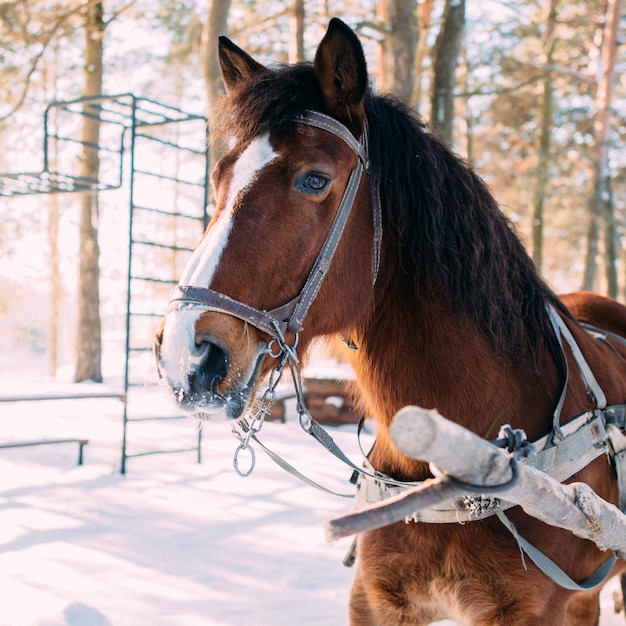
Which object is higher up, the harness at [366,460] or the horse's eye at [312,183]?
the horse's eye at [312,183]

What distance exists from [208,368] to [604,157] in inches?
569

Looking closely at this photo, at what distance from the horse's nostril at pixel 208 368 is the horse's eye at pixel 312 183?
0.54 m

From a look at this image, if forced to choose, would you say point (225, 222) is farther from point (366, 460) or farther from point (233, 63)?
point (366, 460)

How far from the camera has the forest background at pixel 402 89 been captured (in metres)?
10.1

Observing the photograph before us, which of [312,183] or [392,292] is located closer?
[312,183]

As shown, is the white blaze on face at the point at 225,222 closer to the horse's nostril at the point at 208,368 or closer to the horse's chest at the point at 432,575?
the horse's nostril at the point at 208,368

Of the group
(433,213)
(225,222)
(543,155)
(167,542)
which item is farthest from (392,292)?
(543,155)

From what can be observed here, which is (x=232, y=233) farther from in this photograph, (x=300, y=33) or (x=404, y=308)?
(x=300, y=33)

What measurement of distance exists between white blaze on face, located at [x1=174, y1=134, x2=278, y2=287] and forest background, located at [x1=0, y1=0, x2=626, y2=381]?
21.9 feet

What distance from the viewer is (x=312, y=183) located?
1785mm

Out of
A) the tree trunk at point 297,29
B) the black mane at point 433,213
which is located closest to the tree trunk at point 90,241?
the tree trunk at point 297,29

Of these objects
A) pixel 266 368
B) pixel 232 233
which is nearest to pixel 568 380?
pixel 266 368

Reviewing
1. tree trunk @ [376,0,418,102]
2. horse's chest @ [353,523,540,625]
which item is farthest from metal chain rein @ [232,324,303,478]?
tree trunk @ [376,0,418,102]

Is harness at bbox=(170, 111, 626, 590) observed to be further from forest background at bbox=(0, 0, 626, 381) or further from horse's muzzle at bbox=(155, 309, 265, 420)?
forest background at bbox=(0, 0, 626, 381)
